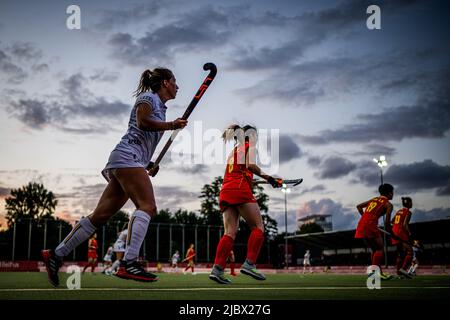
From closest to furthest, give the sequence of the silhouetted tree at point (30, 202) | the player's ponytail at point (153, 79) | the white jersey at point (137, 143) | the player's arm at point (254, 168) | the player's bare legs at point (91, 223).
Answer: the white jersey at point (137, 143), the player's bare legs at point (91, 223), the player's ponytail at point (153, 79), the player's arm at point (254, 168), the silhouetted tree at point (30, 202)

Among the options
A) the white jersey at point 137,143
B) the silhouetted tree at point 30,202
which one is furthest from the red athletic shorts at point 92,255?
the silhouetted tree at point 30,202

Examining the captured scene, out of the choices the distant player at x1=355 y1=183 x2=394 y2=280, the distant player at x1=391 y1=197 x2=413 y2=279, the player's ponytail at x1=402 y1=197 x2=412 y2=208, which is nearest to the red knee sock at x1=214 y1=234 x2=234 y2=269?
the distant player at x1=355 y1=183 x2=394 y2=280

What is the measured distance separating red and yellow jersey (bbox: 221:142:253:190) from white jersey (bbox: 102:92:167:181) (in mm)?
2529

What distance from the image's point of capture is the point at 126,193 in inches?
226

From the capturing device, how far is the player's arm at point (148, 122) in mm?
5656

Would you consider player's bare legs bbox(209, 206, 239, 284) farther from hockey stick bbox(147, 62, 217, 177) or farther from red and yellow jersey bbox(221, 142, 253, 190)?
hockey stick bbox(147, 62, 217, 177)

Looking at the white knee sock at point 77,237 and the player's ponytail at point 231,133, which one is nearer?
the white knee sock at point 77,237

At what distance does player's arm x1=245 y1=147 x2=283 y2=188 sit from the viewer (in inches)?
312

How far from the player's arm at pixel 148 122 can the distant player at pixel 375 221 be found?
6289 mm

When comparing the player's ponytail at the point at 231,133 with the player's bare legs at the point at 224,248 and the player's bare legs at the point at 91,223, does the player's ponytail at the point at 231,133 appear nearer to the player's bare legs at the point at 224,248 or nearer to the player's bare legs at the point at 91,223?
the player's bare legs at the point at 224,248

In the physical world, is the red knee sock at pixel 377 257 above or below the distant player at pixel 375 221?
below

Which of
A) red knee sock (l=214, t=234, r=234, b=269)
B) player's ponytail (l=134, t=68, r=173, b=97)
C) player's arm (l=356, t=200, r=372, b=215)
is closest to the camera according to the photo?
player's ponytail (l=134, t=68, r=173, b=97)

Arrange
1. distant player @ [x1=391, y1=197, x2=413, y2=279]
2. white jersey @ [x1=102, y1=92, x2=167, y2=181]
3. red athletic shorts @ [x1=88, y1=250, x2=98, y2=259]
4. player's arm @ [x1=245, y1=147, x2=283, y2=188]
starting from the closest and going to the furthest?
white jersey @ [x1=102, y1=92, x2=167, y2=181], player's arm @ [x1=245, y1=147, x2=283, y2=188], distant player @ [x1=391, y1=197, x2=413, y2=279], red athletic shorts @ [x1=88, y1=250, x2=98, y2=259]
